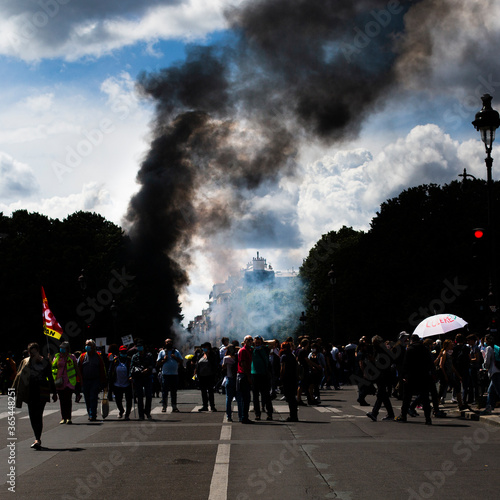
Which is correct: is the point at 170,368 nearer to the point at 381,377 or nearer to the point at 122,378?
the point at 122,378

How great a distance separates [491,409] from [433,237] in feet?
118

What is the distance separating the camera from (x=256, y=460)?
36.8 ft

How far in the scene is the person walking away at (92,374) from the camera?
18.7 m

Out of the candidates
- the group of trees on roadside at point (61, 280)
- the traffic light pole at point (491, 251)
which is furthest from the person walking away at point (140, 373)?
the group of trees on roadside at point (61, 280)

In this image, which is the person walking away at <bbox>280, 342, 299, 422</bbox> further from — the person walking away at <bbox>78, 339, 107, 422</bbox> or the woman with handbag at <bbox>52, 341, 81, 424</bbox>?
the woman with handbag at <bbox>52, 341, 81, 424</bbox>

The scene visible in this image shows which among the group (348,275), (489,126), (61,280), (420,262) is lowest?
(489,126)

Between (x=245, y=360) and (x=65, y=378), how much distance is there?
398 centimetres

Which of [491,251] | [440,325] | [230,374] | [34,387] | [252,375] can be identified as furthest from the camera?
[440,325]

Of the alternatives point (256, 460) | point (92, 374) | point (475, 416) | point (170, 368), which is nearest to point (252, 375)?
point (170, 368)

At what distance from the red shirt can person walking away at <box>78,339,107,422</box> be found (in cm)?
332

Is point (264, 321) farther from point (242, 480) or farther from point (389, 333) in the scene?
point (242, 480)

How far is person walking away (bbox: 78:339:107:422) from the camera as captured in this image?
18672 millimetres

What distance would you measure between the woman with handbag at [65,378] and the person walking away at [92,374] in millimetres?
275

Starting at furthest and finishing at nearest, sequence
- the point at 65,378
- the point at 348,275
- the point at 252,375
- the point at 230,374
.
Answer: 1. the point at 348,275
2. the point at 252,375
3. the point at 230,374
4. the point at 65,378
